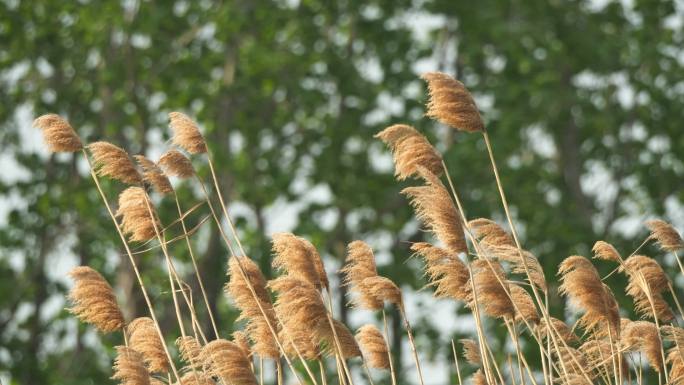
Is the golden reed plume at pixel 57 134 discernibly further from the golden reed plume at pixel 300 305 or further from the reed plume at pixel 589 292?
the reed plume at pixel 589 292

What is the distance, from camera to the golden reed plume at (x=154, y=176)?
16.3ft

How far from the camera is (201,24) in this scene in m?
16.8

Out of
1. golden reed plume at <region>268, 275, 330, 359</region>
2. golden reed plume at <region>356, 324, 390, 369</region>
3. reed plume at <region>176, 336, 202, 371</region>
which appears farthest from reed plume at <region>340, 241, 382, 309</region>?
reed plume at <region>176, 336, 202, 371</region>

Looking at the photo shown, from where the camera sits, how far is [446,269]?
186 inches

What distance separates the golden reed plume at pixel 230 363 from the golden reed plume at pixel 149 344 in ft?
1.44

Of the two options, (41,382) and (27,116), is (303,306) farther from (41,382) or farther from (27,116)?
(27,116)

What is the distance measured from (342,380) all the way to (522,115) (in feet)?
38.3

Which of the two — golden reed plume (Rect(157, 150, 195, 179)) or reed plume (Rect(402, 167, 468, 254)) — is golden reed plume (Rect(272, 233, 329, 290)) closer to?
reed plume (Rect(402, 167, 468, 254))

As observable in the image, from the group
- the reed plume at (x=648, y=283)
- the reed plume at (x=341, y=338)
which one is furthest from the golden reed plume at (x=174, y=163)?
the reed plume at (x=648, y=283)

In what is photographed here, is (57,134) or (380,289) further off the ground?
(57,134)

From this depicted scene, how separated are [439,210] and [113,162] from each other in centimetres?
117

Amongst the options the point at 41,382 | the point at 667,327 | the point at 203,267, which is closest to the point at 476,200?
Result: the point at 203,267

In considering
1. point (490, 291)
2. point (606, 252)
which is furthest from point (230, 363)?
point (606, 252)

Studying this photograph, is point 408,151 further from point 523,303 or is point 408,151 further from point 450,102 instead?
point 523,303
